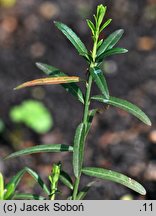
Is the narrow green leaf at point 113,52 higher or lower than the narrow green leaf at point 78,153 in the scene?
higher

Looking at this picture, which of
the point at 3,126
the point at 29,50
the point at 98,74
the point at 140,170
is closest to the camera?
the point at 98,74

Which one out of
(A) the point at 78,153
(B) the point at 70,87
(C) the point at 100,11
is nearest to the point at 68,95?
(B) the point at 70,87

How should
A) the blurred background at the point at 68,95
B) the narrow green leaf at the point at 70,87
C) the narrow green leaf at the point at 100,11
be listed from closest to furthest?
the narrow green leaf at the point at 100,11 < the narrow green leaf at the point at 70,87 < the blurred background at the point at 68,95

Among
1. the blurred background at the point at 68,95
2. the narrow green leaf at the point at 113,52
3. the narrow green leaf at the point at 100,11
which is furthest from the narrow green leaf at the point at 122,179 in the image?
the blurred background at the point at 68,95

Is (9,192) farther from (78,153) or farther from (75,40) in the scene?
(75,40)

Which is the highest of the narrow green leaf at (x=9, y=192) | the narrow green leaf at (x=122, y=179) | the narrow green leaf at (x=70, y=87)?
the narrow green leaf at (x=70, y=87)

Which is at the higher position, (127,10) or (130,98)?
(127,10)

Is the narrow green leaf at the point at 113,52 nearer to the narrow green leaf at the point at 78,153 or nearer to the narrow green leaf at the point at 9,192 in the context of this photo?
the narrow green leaf at the point at 78,153

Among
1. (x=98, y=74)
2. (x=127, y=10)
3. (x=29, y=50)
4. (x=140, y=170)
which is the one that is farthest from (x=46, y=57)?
(x=98, y=74)

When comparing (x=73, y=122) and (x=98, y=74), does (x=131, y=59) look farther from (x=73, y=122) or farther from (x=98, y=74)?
(x=98, y=74)
